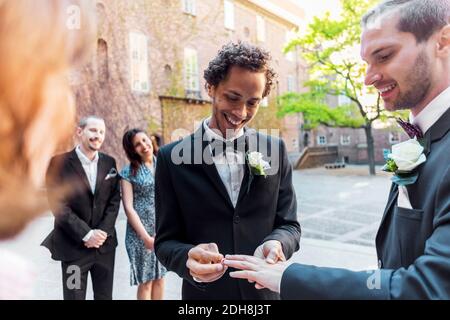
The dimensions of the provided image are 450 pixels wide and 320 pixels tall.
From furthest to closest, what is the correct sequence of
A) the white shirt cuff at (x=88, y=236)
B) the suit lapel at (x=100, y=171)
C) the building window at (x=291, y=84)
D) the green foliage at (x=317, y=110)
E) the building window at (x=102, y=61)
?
the building window at (x=291, y=84)
the green foliage at (x=317, y=110)
the building window at (x=102, y=61)
the suit lapel at (x=100, y=171)
the white shirt cuff at (x=88, y=236)

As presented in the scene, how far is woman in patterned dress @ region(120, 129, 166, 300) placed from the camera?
2.67 m

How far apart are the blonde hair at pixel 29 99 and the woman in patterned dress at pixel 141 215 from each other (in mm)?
2335

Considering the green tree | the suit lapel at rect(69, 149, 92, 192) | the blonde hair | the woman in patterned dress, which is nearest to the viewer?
the blonde hair

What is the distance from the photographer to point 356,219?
19.7 ft

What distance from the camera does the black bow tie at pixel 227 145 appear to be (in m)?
1.32

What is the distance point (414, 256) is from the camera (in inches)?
32.9

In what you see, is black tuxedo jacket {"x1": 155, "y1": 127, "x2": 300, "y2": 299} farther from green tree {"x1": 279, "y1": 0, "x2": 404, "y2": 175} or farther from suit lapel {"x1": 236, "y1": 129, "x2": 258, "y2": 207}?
green tree {"x1": 279, "y1": 0, "x2": 404, "y2": 175}

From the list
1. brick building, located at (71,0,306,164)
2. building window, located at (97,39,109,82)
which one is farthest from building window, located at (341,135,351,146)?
building window, located at (97,39,109,82)

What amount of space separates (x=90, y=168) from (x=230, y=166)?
1.30 meters

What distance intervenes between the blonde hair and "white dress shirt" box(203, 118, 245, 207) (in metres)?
0.93

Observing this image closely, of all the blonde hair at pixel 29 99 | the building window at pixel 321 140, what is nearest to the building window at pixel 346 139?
the building window at pixel 321 140

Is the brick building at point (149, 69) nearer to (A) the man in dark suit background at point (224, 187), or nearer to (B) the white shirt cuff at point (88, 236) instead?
(B) the white shirt cuff at point (88, 236)

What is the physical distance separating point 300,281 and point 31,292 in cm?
59

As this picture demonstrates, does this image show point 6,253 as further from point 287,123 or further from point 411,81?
point 287,123
